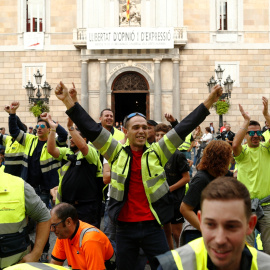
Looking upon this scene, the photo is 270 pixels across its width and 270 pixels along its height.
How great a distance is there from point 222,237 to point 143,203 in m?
2.17

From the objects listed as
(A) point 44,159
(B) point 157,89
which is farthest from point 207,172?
(B) point 157,89

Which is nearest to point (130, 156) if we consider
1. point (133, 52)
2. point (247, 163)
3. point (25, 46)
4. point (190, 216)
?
point (190, 216)

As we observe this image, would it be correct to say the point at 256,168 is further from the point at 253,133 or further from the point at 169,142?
the point at 169,142

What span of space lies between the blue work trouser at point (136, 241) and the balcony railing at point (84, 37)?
835 inches

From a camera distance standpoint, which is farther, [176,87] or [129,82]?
[129,82]

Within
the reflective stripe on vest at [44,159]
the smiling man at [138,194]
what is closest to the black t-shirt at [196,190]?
the smiling man at [138,194]

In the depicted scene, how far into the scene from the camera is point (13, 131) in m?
6.93

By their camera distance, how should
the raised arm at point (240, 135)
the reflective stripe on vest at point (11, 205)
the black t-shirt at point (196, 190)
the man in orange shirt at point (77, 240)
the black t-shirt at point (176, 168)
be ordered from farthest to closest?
1. the black t-shirt at point (176, 168)
2. the raised arm at point (240, 135)
3. the man in orange shirt at point (77, 240)
4. the black t-shirt at point (196, 190)
5. the reflective stripe on vest at point (11, 205)

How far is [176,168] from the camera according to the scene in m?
6.12

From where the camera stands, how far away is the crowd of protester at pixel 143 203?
6.59ft

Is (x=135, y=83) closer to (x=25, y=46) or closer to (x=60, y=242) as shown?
(x=25, y=46)

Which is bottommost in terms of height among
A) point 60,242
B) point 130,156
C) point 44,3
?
point 60,242

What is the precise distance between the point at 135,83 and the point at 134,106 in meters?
7.58

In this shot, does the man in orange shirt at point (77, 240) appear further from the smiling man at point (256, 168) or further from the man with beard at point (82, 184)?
the smiling man at point (256, 168)
